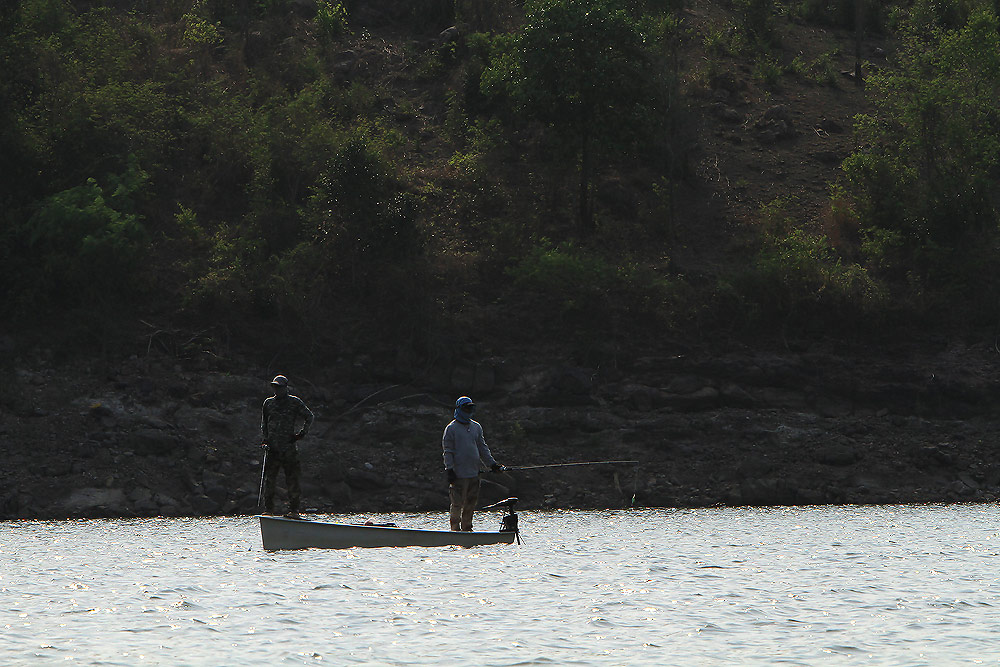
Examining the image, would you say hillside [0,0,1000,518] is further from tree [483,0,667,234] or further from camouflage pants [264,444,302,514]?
camouflage pants [264,444,302,514]

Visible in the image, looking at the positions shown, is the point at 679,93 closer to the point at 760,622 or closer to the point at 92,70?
the point at 92,70

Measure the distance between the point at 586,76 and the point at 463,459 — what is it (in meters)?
23.3

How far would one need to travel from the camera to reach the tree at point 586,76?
41531 mm

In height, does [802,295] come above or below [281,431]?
above

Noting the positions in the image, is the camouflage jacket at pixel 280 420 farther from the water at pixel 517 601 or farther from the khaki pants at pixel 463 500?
the khaki pants at pixel 463 500

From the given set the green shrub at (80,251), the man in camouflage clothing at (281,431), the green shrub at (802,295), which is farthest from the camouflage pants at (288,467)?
the green shrub at (802,295)

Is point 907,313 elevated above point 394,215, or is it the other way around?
point 394,215

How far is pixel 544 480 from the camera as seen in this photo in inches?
1283

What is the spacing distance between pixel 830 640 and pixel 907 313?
31344 millimetres

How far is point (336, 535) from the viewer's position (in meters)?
18.8

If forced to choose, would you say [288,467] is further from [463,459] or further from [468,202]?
[468,202]

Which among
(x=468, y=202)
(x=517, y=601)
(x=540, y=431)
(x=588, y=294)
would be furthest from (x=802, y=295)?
(x=517, y=601)

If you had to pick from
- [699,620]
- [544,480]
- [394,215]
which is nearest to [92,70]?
[394,215]

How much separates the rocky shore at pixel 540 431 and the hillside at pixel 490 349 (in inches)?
3.1
